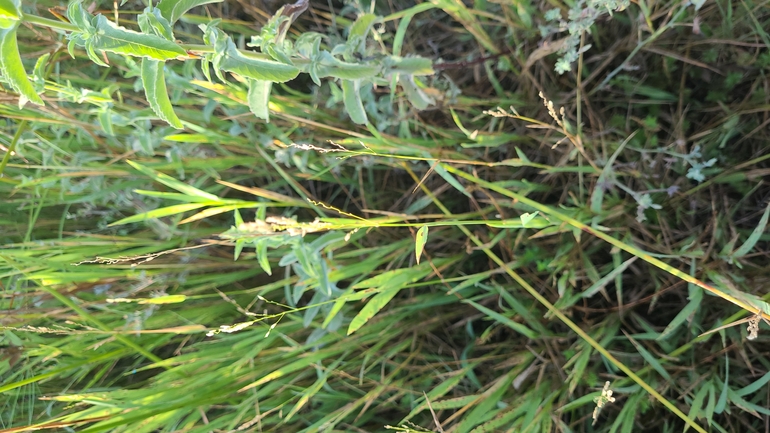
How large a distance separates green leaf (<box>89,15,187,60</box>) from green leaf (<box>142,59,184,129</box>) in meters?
0.07

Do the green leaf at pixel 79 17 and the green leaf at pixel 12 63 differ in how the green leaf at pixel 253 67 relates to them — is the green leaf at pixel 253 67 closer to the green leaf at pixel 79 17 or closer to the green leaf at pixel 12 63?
the green leaf at pixel 79 17

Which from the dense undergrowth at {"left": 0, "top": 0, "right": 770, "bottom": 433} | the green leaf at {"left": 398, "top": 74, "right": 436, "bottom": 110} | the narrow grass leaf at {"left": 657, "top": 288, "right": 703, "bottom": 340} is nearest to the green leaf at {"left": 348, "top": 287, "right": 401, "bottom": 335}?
the dense undergrowth at {"left": 0, "top": 0, "right": 770, "bottom": 433}

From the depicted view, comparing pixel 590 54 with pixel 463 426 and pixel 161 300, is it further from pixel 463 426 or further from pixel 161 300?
pixel 161 300

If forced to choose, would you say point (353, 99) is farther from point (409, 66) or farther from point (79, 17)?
point (79, 17)

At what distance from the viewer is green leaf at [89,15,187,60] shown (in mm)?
707

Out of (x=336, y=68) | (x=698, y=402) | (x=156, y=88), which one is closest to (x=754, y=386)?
(x=698, y=402)

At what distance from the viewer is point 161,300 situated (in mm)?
1083

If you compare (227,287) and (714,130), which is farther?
(227,287)

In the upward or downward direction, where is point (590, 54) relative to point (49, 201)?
upward

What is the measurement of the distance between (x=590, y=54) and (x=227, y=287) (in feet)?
3.77

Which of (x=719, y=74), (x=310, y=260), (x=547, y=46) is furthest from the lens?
(x=719, y=74)

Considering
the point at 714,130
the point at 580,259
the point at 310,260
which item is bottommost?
the point at 580,259

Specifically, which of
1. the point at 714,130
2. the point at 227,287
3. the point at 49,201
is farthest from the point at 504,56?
the point at 49,201

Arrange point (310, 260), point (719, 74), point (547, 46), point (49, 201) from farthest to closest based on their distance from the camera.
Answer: point (49, 201) → point (719, 74) → point (547, 46) → point (310, 260)
